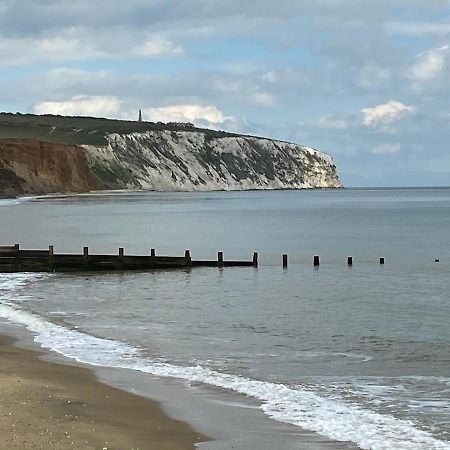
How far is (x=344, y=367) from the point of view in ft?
59.4

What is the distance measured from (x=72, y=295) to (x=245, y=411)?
18546mm

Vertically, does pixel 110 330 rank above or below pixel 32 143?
below

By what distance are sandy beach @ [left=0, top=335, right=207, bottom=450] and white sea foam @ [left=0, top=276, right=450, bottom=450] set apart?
179cm

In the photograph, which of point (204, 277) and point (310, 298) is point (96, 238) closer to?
point (204, 277)

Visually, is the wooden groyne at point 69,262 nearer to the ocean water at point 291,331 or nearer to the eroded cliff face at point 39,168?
the ocean water at point 291,331

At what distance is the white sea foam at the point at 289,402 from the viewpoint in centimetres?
1209

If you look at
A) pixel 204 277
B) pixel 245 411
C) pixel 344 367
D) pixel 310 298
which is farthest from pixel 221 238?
pixel 245 411

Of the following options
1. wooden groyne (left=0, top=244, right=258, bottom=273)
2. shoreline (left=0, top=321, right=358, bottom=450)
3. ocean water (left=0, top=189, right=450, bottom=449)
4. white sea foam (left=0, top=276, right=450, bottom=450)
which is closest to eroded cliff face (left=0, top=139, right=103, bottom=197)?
ocean water (left=0, top=189, right=450, bottom=449)

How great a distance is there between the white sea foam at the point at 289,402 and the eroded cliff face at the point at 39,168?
5386 inches

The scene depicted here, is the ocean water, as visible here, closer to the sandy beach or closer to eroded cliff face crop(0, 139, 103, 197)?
the sandy beach

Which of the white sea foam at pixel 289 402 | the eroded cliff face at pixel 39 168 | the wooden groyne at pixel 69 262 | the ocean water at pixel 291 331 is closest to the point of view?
the white sea foam at pixel 289 402

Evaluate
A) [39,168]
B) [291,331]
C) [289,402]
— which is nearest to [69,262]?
[291,331]

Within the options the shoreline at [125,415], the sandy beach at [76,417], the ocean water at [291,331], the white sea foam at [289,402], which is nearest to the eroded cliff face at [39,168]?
the ocean water at [291,331]

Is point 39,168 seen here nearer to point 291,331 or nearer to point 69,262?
point 69,262
